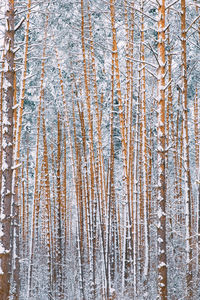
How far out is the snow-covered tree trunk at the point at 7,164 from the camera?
237 inches

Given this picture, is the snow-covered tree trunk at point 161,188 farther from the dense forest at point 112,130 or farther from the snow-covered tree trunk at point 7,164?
the snow-covered tree trunk at point 7,164

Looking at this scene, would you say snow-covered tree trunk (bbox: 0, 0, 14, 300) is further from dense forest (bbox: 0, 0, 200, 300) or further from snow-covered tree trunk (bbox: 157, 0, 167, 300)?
snow-covered tree trunk (bbox: 157, 0, 167, 300)

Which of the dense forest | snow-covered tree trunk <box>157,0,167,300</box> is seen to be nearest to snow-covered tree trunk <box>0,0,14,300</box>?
the dense forest

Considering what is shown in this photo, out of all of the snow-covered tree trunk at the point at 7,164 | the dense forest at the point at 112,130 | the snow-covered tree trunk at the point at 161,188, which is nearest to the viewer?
the snow-covered tree trunk at the point at 7,164

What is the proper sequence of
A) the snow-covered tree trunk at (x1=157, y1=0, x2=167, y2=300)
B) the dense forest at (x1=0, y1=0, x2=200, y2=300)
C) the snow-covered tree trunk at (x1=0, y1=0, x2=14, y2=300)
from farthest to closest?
1. the dense forest at (x1=0, y1=0, x2=200, y2=300)
2. the snow-covered tree trunk at (x1=157, y1=0, x2=167, y2=300)
3. the snow-covered tree trunk at (x1=0, y1=0, x2=14, y2=300)

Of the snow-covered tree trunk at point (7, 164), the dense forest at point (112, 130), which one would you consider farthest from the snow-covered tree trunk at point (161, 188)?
the snow-covered tree trunk at point (7, 164)

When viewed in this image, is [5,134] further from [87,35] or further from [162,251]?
[87,35]

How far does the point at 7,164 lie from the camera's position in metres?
6.27

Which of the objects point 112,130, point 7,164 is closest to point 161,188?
point 7,164

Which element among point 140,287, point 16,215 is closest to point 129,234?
point 140,287

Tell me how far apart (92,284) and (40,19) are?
28.8 feet

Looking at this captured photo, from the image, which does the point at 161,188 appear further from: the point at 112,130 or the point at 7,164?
the point at 112,130

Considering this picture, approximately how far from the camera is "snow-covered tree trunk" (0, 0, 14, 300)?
6020 mm

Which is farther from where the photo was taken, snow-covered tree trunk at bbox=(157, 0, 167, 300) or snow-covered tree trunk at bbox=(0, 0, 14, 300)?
snow-covered tree trunk at bbox=(157, 0, 167, 300)
